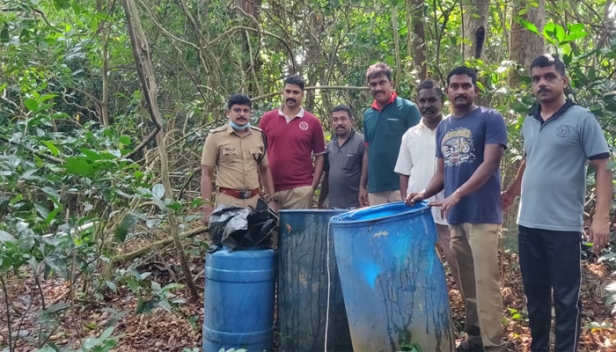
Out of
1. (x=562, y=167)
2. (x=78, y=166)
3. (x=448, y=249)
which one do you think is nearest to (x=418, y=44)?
(x=448, y=249)

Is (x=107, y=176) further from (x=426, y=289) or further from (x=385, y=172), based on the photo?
(x=385, y=172)

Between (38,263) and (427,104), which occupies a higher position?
(427,104)

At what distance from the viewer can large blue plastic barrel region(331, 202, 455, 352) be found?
2898 millimetres

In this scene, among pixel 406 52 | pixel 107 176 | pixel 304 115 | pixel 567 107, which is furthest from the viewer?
pixel 406 52

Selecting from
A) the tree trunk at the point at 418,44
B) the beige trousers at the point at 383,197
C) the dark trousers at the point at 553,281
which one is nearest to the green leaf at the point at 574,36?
the dark trousers at the point at 553,281

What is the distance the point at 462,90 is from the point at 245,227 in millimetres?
1549

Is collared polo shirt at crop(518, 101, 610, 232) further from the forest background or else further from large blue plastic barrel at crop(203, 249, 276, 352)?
large blue plastic barrel at crop(203, 249, 276, 352)

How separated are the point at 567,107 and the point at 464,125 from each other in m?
0.60

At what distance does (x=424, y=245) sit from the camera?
295 centimetres

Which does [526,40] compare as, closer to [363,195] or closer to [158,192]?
[363,195]

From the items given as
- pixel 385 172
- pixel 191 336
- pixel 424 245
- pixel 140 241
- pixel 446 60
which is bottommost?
pixel 191 336

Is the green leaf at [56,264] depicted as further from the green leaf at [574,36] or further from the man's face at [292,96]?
the green leaf at [574,36]

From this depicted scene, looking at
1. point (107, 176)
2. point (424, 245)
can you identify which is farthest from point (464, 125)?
point (107, 176)

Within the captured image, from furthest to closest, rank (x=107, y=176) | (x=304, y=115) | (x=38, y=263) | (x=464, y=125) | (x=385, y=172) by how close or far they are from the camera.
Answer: (x=304, y=115) → (x=385, y=172) → (x=464, y=125) → (x=107, y=176) → (x=38, y=263)
